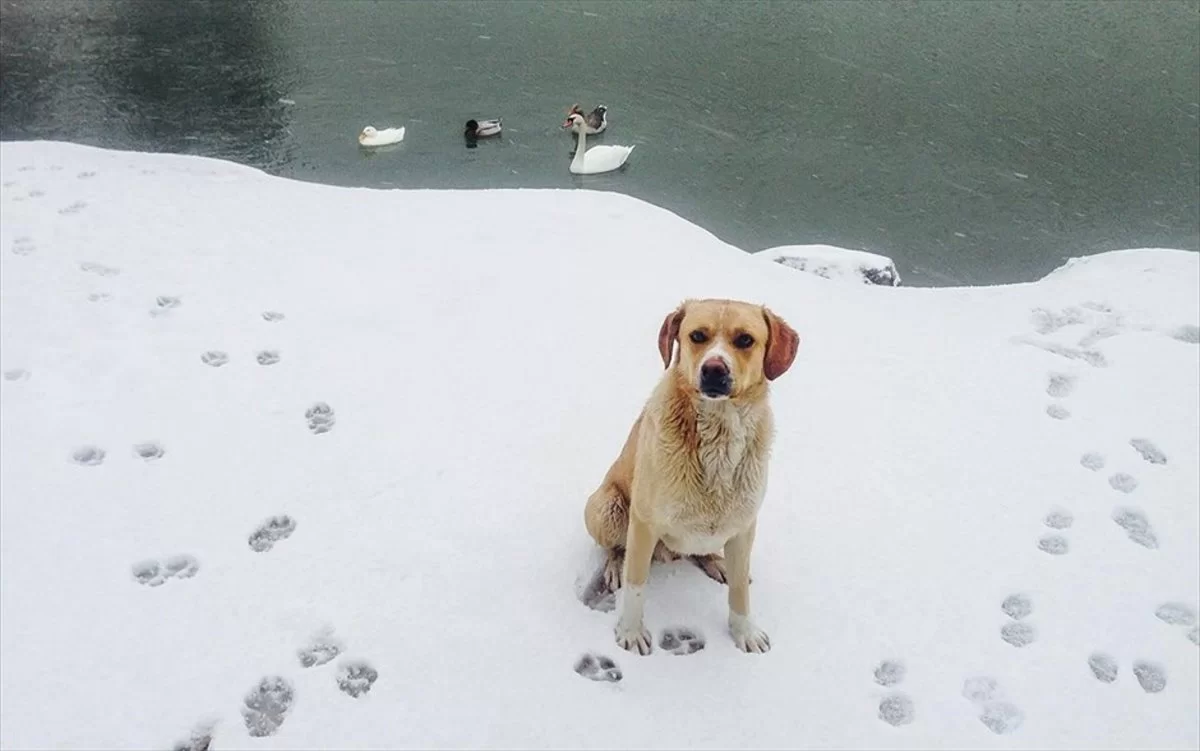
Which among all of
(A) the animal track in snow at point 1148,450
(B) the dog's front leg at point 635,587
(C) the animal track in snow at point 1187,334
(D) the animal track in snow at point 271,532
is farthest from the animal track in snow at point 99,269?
(C) the animal track in snow at point 1187,334

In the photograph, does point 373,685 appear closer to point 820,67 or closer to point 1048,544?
point 1048,544

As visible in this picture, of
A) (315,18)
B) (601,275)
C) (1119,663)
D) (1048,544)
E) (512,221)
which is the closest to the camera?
(1119,663)

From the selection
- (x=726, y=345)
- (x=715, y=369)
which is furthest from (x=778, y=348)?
(x=715, y=369)

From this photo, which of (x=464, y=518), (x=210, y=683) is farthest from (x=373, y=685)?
(x=464, y=518)

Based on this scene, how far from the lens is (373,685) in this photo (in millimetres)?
3857

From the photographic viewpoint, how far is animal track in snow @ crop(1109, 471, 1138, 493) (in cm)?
521

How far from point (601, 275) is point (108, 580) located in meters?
4.48

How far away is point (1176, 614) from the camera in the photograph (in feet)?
14.5

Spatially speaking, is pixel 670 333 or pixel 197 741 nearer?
pixel 197 741

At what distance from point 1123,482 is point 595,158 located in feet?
26.3

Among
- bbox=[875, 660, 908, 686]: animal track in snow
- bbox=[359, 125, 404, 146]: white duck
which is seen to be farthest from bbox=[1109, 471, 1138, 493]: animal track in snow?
bbox=[359, 125, 404, 146]: white duck

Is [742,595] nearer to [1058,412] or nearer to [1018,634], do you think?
[1018,634]

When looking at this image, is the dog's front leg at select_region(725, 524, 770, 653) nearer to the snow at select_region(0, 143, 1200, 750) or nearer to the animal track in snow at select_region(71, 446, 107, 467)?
the snow at select_region(0, 143, 1200, 750)

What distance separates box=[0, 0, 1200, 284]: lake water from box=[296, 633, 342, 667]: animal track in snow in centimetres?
488
